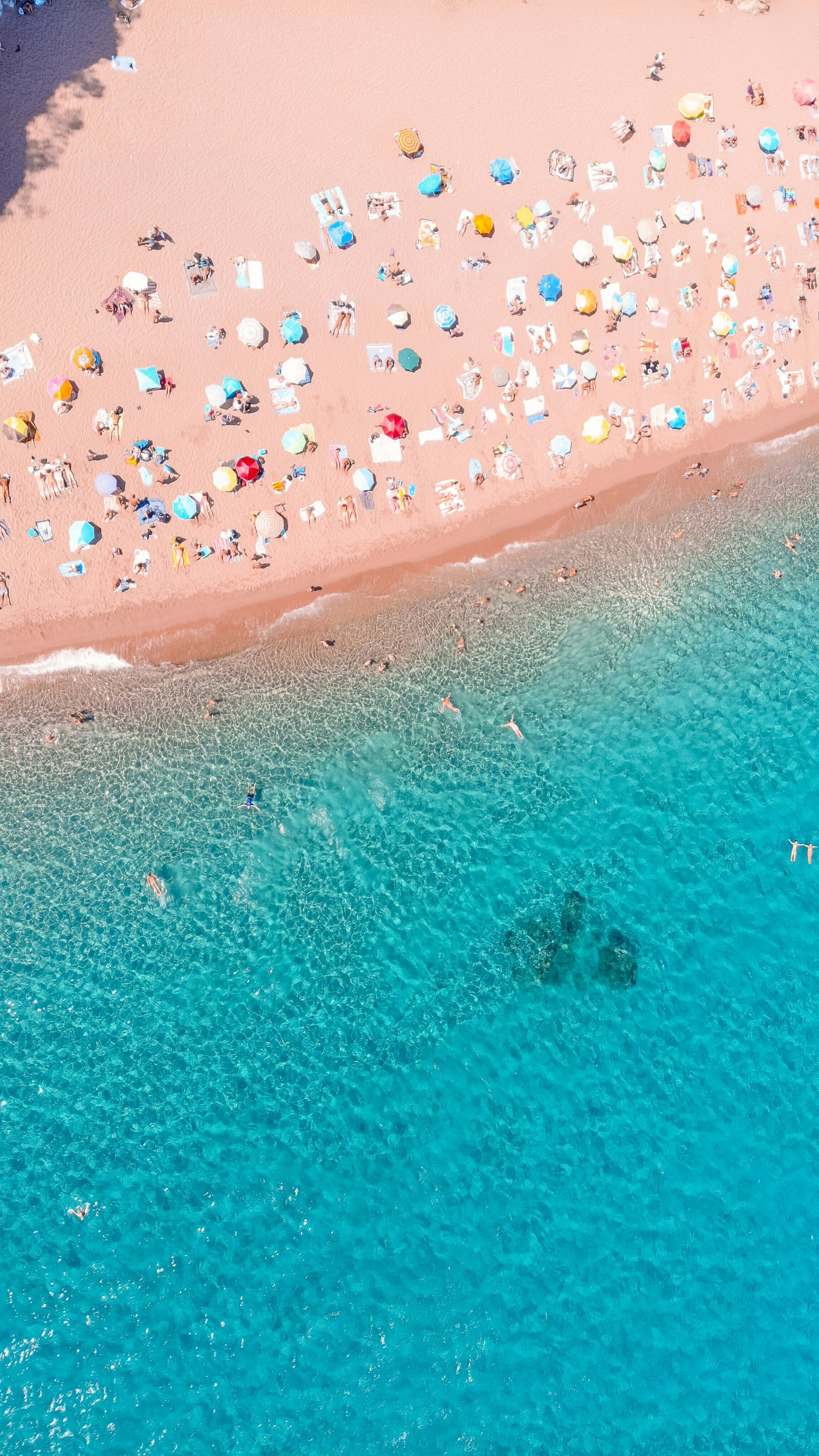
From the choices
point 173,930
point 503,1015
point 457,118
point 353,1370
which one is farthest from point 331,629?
point 353,1370

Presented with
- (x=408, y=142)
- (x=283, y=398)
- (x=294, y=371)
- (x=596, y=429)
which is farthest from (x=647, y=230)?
(x=283, y=398)

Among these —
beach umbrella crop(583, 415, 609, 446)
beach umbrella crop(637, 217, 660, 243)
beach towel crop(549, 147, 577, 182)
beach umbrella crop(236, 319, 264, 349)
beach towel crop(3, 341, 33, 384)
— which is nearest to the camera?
beach towel crop(3, 341, 33, 384)

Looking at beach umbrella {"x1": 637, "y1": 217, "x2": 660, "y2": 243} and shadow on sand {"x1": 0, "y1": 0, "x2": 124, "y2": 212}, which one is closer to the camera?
shadow on sand {"x1": 0, "y1": 0, "x2": 124, "y2": 212}

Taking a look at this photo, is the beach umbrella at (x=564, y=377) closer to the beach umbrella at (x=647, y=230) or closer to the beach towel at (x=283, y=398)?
the beach umbrella at (x=647, y=230)

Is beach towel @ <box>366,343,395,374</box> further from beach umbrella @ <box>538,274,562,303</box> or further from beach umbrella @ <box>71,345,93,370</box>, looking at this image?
beach umbrella @ <box>71,345,93,370</box>

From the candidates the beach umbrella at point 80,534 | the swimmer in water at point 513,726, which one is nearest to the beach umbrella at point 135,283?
the beach umbrella at point 80,534

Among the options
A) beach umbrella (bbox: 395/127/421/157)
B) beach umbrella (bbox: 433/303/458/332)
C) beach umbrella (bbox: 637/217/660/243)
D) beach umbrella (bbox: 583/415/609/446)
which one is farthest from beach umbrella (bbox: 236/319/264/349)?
beach umbrella (bbox: 637/217/660/243)

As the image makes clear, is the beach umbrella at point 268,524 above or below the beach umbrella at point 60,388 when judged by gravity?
below
